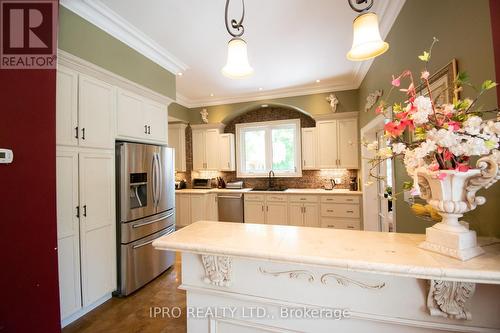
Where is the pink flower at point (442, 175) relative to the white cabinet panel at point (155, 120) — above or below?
below

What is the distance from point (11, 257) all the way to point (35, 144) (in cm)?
69

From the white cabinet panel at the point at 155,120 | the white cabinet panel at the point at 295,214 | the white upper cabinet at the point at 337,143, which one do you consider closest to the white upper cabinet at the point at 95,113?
the white cabinet panel at the point at 155,120

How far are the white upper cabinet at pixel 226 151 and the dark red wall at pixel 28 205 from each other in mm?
3388

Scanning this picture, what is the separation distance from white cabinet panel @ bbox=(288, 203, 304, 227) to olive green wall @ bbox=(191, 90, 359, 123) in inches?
73.1

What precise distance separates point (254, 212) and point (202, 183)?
144cm

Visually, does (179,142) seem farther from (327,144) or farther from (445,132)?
(445,132)

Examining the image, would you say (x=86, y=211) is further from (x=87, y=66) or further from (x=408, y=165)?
(x=408, y=165)

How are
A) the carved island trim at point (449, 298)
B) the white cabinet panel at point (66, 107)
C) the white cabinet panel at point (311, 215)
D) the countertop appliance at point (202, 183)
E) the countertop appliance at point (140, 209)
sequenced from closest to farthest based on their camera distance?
1. the carved island trim at point (449, 298)
2. the white cabinet panel at point (66, 107)
3. the countertop appliance at point (140, 209)
4. the white cabinet panel at point (311, 215)
5. the countertop appliance at point (202, 183)

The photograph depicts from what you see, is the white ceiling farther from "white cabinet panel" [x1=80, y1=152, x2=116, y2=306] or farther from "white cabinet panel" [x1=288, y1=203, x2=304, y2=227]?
"white cabinet panel" [x1=288, y1=203, x2=304, y2=227]

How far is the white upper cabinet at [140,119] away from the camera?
236cm

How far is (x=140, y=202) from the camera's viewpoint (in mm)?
2523

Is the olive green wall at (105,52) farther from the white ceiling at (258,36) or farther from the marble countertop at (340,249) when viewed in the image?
the marble countertop at (340,249)

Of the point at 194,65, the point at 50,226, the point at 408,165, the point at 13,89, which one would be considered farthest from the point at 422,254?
the point at 194,65

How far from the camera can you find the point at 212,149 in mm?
4828
